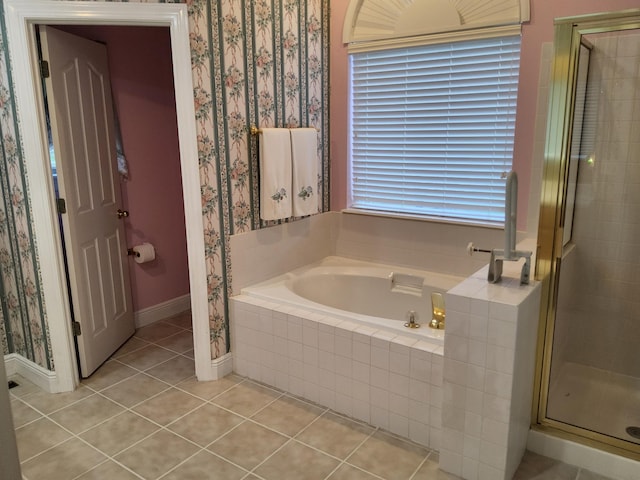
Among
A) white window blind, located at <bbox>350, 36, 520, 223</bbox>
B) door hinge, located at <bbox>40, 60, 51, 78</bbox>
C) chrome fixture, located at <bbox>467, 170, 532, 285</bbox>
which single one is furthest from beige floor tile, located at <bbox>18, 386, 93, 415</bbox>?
chrome fixture, located at <bbox>467, 170, 532, 285</bbox>

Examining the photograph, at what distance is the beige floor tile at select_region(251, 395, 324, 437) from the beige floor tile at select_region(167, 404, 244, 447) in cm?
13

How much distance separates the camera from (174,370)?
9.91 ft

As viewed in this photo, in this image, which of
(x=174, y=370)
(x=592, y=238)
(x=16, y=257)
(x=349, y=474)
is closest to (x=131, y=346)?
(x=174, y=370)

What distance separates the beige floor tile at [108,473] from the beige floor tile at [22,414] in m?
0.62

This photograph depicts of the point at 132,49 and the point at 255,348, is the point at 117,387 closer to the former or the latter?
the point at 255,348

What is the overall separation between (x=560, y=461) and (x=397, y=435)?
700mm

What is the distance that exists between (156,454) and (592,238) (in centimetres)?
243

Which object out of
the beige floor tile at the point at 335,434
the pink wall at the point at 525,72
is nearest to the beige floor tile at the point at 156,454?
the beige floor tile at the point at 335,434

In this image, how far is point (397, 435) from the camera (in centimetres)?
234

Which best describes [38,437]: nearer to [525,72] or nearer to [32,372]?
[32,372]

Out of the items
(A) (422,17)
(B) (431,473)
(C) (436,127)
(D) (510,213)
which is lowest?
(B) (431,473)

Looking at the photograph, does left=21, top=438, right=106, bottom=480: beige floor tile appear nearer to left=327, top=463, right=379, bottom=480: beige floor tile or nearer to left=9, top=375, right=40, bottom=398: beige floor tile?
left=9, top=375, right=40, bottom=398: beige floor tile

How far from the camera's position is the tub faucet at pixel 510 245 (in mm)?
1902

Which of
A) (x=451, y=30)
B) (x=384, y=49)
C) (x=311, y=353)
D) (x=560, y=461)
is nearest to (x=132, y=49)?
(x=384, y=49)
